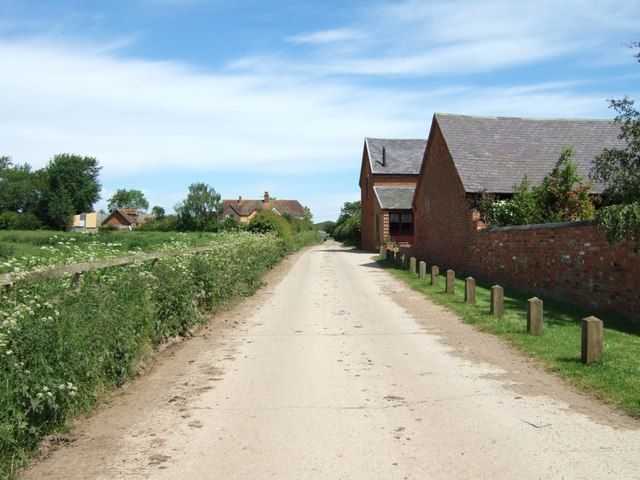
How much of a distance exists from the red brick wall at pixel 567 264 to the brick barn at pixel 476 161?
2.54 m

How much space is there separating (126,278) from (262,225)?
25.0 metres

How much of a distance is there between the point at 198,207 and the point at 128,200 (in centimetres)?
7364

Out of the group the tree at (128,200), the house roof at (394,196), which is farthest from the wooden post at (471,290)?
→ the tree at (128,200)

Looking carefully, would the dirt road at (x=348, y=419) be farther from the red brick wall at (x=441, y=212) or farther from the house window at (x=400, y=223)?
the house window at (x=400, y=223)

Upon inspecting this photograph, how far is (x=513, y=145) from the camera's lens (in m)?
25.2

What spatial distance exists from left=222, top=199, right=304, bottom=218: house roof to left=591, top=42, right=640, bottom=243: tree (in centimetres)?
10709

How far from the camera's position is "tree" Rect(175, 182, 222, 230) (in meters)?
90.2

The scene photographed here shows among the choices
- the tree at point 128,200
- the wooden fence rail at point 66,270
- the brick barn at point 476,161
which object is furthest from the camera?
the tree at point 128,200

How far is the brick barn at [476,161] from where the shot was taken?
74.3ft

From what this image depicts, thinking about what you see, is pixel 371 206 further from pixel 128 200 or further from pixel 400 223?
pixel 128 200

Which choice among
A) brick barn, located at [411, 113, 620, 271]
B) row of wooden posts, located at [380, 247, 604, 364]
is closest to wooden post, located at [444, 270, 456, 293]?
row of wooden posts, located at [380, 247, 604, 364]

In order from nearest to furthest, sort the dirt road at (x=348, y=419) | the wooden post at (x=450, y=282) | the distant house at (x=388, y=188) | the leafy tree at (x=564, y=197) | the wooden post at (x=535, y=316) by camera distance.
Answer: the dirt road at (x=348, y=419), the wooden post at (x=535, y=316), the wooden post at (x=450, y=282), the leafy tree at (x=564, y=197), the distant house at (x=388, y=188)

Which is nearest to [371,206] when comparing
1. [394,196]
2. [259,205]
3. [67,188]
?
[394,196]

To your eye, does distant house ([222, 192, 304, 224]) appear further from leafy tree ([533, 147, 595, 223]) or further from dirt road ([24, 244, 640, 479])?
dirt road ([24, 244, 640, 479])
